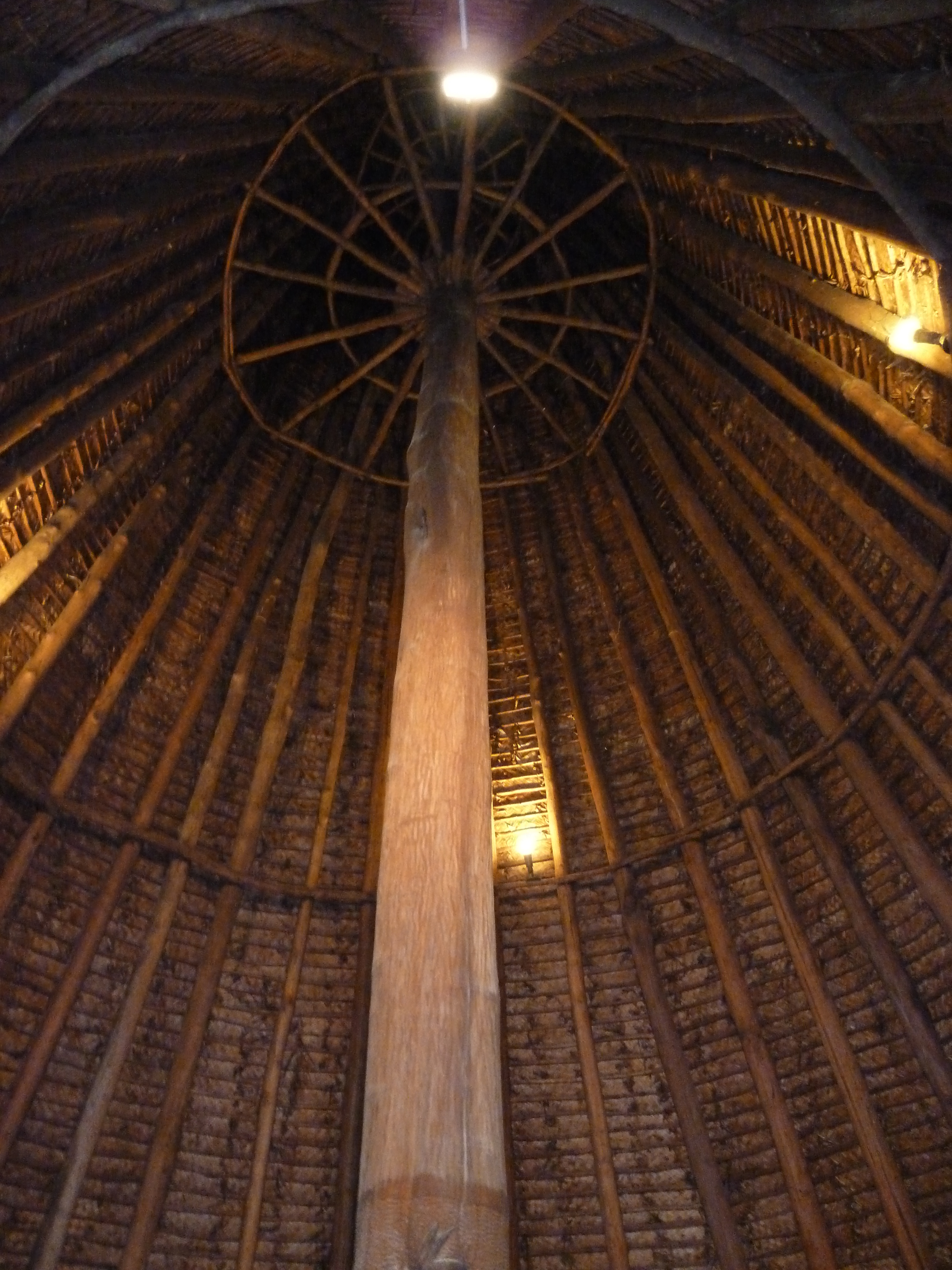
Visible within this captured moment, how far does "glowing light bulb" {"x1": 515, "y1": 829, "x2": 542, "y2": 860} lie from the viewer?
8.05 metres

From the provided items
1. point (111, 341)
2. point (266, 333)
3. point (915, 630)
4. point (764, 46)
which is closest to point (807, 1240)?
point (915, 630)

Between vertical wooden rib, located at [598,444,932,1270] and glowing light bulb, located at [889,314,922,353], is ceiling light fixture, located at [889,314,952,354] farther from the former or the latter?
vertical wooden rib, located at [598,444,932,1270]

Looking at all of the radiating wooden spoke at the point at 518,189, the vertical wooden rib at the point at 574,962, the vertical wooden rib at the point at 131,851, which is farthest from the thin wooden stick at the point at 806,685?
the vertical wooden rib at the point at 131,851

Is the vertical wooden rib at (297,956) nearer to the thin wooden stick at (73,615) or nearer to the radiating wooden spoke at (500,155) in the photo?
the thin wooden stick at (73,615)

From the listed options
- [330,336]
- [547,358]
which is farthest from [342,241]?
[547,358]

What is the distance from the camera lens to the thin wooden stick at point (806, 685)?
640 cm

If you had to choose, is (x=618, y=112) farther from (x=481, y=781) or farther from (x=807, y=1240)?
(x=807, y=1240)

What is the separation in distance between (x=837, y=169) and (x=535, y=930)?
5.04 m

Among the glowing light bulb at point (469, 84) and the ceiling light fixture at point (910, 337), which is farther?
the ceiling light fixture at point (910, 337)

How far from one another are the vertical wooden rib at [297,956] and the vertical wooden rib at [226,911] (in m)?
0.34

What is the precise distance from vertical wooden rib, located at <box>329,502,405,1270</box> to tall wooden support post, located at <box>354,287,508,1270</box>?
5.44 feet

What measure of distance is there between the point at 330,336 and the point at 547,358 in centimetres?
145

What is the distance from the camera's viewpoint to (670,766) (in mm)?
→ 7844

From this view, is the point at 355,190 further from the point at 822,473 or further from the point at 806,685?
the point at 806,685
